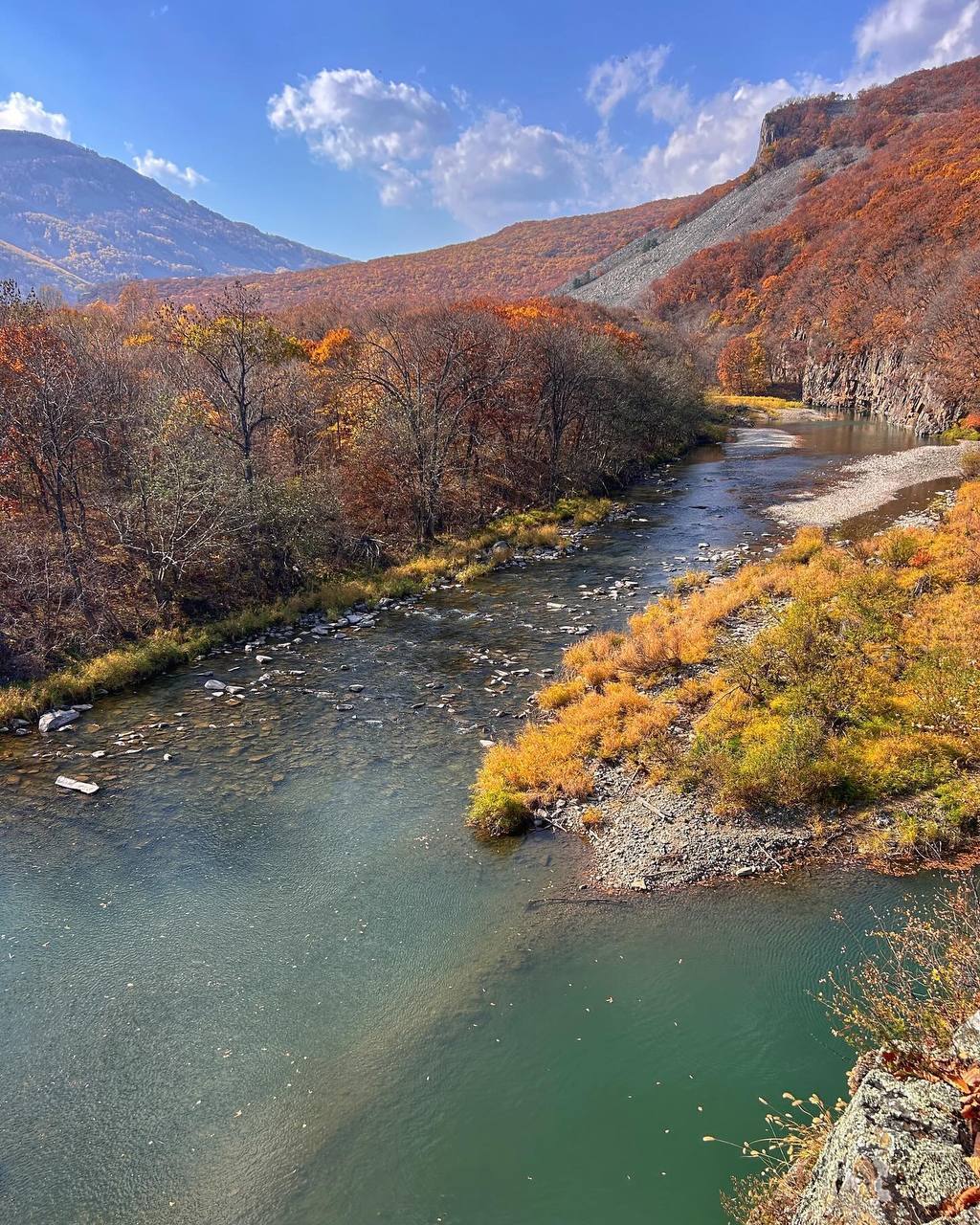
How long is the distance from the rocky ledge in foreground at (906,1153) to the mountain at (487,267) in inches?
4168

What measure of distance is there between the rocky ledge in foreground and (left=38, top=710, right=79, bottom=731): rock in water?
15045 millimetres

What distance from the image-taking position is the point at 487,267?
486 ft

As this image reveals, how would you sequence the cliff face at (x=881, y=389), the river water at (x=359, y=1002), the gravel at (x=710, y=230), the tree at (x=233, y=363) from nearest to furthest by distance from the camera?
the river water at (x=359, y=1002) < the tree at (x=233, y=363) < the cliff face at (x=881, y=389) < the gravel at (x=710, y=230)

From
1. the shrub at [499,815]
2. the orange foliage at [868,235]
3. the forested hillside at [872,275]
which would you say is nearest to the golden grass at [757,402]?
the forested hillside at [872,275]

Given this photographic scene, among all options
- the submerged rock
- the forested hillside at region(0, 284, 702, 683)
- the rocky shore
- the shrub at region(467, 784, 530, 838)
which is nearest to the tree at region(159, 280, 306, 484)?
the forested hillside at region(0, 284, 702, 683)

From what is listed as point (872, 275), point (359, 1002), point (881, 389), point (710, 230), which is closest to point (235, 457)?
point (359, 1002)

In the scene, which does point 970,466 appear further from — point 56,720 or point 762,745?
point 56,720

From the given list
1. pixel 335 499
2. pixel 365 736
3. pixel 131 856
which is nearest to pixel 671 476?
pixel 335 499

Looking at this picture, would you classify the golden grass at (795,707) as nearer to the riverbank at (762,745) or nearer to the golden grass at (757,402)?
the riverbank at (762,745)

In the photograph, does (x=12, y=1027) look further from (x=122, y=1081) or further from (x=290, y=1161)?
(x=290, y=1161)

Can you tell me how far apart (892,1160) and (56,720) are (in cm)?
1572

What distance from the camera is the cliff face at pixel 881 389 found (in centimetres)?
5491

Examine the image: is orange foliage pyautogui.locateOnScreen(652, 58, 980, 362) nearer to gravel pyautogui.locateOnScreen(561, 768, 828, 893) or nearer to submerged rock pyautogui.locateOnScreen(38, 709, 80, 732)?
gravel pyautogui.locateOnScreen(561, 768, 828, 893)

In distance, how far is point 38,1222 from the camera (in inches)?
222
